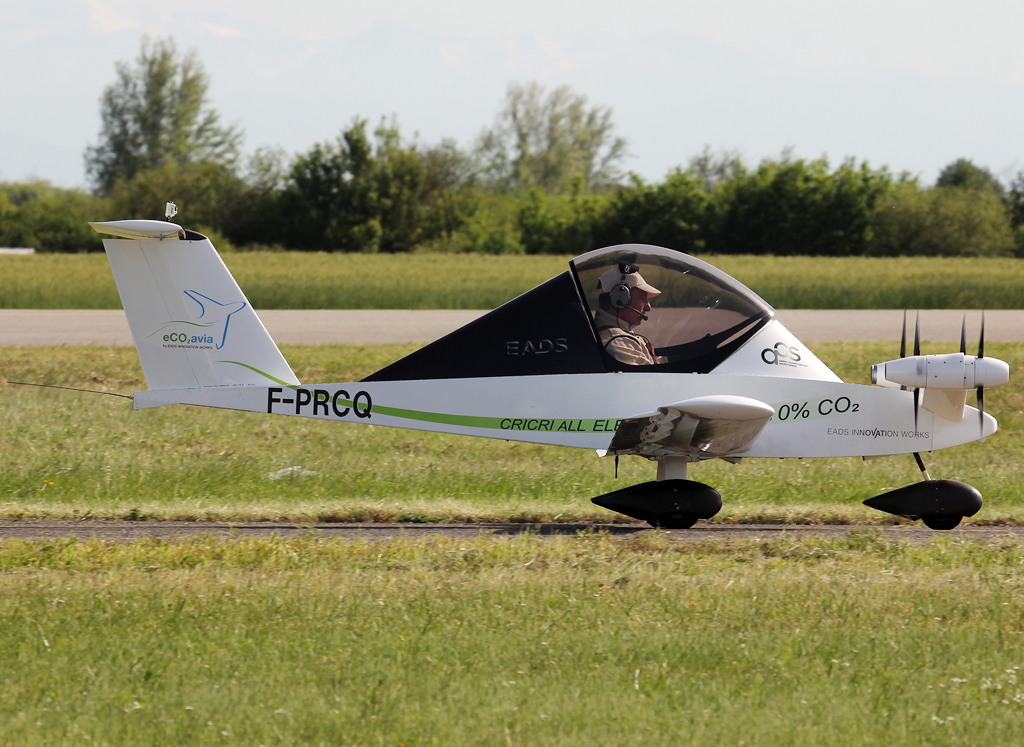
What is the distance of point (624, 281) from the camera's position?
25.2 feet

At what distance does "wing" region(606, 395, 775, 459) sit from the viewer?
7109 mm

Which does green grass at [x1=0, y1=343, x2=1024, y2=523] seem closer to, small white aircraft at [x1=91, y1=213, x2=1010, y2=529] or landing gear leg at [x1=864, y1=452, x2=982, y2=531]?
landing gear leg at [x1=864, y1=452, x2=982, y2=531]

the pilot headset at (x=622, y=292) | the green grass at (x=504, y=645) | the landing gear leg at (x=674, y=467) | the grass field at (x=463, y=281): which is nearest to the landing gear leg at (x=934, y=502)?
the green grass at (x=504, y=645)

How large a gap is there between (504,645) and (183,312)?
14.2ft

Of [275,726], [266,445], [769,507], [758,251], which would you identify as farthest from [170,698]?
[758,251]

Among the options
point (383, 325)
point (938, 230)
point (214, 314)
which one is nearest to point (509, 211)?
point (938, 230)

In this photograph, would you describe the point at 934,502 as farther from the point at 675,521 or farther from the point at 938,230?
the point at 938,230

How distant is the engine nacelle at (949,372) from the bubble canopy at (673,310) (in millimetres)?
1137

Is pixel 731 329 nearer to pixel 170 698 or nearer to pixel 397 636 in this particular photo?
pixel 397 636

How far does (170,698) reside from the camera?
4.32m

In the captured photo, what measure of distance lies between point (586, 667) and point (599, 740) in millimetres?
746

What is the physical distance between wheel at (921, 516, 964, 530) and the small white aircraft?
13mm

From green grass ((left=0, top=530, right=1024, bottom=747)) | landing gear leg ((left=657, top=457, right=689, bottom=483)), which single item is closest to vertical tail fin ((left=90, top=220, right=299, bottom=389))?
green grass ((left=0, top=530, right=1024, bottom=747))

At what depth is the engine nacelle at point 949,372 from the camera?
7328 millimetres
